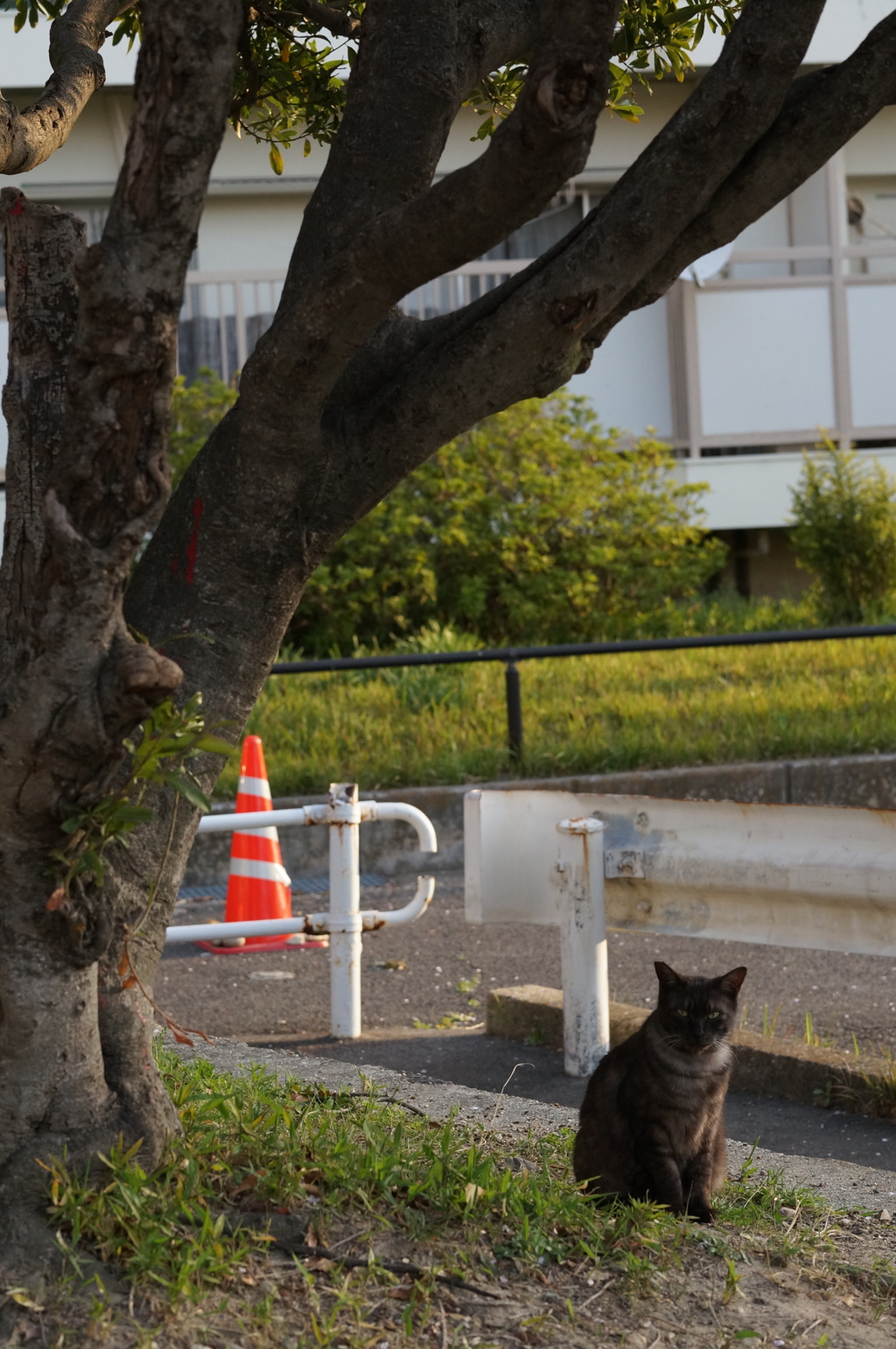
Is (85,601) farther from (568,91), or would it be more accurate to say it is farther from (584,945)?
(584,945)

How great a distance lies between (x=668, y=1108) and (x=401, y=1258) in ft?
2.85

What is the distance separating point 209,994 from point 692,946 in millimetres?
2338

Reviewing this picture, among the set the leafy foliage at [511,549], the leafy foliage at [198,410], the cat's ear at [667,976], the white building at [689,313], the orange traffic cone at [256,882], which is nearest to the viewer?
the cat's ear at [667,976]

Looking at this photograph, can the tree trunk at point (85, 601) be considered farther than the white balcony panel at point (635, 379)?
No

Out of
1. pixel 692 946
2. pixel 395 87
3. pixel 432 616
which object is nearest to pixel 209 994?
pixel 692 946

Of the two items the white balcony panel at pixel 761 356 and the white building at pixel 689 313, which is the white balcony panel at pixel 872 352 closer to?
the white building at pixel 689 313

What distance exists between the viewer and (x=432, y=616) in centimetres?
1394

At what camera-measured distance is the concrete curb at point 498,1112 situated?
3.95 metres

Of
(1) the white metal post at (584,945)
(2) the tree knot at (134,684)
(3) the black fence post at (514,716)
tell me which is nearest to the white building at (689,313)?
(3) the black fence post at (514,716)

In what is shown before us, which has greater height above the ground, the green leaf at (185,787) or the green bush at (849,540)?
the green bush at (849,540)

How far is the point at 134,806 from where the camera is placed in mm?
2715

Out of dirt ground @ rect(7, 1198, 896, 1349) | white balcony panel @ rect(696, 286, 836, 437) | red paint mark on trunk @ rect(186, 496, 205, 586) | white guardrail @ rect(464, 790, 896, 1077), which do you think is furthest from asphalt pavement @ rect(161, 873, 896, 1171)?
white balcony panel @ rect(696, 286, 836, 437)

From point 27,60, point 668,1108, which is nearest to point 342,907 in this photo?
point 668,1108

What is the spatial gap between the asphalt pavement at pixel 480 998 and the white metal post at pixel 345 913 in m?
0.12
